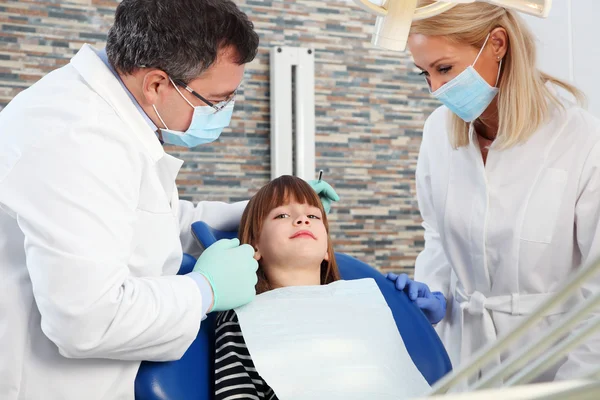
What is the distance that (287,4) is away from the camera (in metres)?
2.87

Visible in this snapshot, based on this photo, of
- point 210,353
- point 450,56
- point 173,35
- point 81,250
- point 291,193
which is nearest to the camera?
point 81,250

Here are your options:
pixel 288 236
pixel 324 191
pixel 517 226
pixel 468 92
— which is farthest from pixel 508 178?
pixel 288 236

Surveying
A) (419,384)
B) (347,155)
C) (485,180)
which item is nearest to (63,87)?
(419,384)

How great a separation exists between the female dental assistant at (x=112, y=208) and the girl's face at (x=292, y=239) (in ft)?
0.76

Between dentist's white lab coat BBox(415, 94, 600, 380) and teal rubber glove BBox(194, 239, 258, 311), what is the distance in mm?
645

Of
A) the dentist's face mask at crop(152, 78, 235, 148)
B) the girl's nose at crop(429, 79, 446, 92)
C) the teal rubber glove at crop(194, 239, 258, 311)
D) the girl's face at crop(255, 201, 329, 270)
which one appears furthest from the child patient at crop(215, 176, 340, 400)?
the girl's nose at crop(429, 79, 446, 92)

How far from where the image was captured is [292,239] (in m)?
1.59

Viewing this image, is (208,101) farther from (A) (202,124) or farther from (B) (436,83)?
(B) (436,83)

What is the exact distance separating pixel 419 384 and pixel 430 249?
23.5 inches

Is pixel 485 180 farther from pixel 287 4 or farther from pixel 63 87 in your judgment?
pixel 287 4

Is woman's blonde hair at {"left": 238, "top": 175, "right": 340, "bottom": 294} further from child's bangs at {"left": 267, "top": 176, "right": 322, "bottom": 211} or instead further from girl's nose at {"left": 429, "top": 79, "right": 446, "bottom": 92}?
girl's nose at {"left": 429, "top": 79, "right": 446, "bottom": 92}

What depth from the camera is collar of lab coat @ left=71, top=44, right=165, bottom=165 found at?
4.08 feet

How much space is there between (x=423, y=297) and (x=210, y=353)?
1.91ft

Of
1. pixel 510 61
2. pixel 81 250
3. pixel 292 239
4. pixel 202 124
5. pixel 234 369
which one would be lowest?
pixel 234 369
